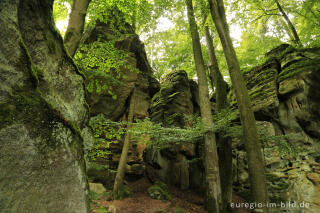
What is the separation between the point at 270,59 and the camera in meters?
10.4

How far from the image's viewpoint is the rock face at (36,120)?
5.17ft

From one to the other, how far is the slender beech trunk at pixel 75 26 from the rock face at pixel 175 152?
7.66 meters

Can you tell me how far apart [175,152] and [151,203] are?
3.69m

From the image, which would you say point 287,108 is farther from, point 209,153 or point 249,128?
point 249,128

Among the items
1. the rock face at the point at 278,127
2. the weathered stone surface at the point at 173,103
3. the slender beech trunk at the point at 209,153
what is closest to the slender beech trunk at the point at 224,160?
the slender beech trunk at the point at 209,153

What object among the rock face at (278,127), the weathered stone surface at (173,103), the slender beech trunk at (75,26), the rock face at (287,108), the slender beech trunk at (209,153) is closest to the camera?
the slender beech trunk at (75,26)

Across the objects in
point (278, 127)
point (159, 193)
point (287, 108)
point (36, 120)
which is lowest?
point (159, 193)

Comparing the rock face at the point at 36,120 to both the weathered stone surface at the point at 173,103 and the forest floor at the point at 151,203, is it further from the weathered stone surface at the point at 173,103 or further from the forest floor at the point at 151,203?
the weathered stone surface at the point at 173,103

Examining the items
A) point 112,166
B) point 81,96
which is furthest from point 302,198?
point 112,166

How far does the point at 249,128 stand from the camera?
481 centimetres

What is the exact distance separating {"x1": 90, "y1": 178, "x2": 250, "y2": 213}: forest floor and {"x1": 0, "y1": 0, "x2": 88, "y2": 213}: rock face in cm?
517

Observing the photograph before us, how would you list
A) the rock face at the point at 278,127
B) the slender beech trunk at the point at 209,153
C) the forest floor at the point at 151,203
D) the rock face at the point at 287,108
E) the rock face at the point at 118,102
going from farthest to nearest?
the rock face at the point at 118,102
the rock face at the point at 287,108
the forest floor at the point at 151,203
the slender beech trunk at the point at 209,153
the rock face at the point at 278,127

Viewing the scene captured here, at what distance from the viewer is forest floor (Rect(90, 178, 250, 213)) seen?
7.14 meters

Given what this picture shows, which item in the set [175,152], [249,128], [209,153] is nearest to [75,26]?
[249,128]
